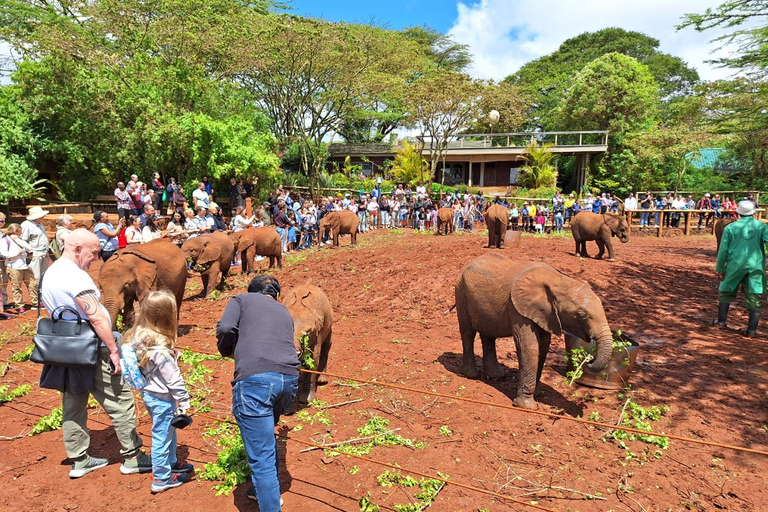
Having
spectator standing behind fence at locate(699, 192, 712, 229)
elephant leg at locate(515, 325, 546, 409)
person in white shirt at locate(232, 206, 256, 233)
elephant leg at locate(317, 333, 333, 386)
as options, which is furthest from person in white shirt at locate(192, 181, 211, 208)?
spectator standing behind fence at locate(699, 192, 712, 229)

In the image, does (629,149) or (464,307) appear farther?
(629,149)

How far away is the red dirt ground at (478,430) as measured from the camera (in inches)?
183

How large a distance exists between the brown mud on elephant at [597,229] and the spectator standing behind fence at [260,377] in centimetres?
1287

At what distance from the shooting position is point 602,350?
587 cm

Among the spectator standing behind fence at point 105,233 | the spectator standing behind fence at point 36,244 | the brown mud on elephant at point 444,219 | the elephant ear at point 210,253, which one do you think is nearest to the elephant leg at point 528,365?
the elephant ear at point 210,253

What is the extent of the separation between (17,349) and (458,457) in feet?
25.6

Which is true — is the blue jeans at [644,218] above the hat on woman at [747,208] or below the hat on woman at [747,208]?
below

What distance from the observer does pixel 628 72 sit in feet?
112

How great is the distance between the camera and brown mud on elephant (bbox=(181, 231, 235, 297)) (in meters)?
11.8

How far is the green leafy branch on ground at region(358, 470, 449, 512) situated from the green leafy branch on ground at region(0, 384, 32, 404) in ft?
17.1

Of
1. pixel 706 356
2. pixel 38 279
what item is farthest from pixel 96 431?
pixel 706 356

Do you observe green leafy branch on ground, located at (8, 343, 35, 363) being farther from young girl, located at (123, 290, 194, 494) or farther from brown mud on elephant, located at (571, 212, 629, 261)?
brown mud on elephant, located at (571, 212, 629, 261)

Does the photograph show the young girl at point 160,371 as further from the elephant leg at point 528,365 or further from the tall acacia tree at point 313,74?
the tall acacia tree at point 313,74

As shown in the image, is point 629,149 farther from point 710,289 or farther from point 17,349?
point 17,349
